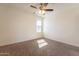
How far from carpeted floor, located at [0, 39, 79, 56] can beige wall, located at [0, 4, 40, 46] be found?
0.26 ft

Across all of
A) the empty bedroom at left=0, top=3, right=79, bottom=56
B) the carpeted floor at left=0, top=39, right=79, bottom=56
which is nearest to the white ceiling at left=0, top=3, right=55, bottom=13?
the empty bedroom at left=0, top=3, right=79, bottom=56

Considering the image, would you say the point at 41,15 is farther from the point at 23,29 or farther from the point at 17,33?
the point at 17,33

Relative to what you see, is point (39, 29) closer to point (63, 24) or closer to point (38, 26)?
point (38, 26)

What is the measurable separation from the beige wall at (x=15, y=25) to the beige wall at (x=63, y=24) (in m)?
0.24

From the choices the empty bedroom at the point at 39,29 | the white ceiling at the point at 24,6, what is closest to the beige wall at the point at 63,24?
the empty bedroom at the point at 39,29

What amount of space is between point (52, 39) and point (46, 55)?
26 centimetres

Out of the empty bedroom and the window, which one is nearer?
the empty bedroom

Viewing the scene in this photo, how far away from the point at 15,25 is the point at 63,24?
74 centimetres

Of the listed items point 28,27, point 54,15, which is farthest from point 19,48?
point 54,15

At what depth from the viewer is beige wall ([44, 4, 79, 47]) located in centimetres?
163

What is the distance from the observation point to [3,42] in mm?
1603

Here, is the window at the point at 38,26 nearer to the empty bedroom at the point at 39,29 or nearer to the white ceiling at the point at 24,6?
the empty bedroom at the point at 39,29

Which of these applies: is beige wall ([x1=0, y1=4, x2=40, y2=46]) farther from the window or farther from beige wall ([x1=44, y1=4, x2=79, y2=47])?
beige wall ([x1=44, y1=4, x2=79, y2=47])

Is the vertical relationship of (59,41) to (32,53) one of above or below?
above
